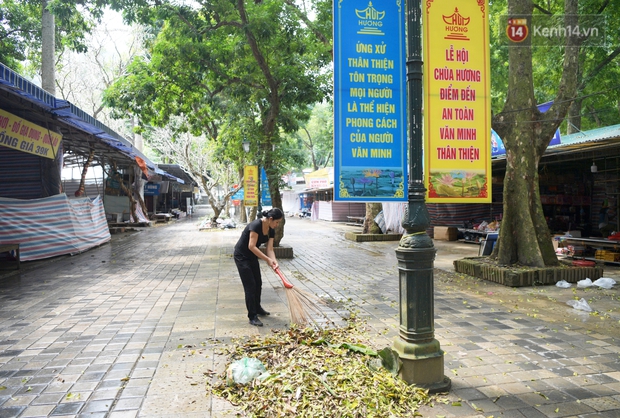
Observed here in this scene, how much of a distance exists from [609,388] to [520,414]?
3.31ft

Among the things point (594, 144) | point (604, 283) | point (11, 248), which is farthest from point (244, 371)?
point (594, 144)

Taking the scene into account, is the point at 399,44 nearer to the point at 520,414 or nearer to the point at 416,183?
the point at 416,183

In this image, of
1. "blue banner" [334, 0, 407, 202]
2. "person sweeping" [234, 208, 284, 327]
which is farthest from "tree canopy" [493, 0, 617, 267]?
"person sweeping" [234, 208, 284, 327]

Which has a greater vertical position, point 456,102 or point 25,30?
point 25,30

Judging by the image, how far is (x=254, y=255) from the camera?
5.50m

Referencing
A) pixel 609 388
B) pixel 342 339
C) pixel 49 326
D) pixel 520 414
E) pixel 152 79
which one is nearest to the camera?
pixel 520 414

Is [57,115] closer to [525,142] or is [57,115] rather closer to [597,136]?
[525,142]

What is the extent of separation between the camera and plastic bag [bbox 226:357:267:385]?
11.4 ft

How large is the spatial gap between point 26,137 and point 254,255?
23.0 ft

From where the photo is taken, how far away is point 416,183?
11.5 feet

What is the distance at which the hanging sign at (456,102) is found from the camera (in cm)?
482

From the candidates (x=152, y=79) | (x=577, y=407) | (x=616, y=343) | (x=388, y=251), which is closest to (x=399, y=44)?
(x=577, y=407)

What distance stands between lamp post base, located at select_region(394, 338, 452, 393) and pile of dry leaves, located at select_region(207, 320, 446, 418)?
0.27 ft

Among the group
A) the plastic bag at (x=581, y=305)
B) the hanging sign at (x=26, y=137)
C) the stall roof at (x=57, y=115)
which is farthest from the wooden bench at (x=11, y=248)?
the plastic bag at (x=581, y=305)
